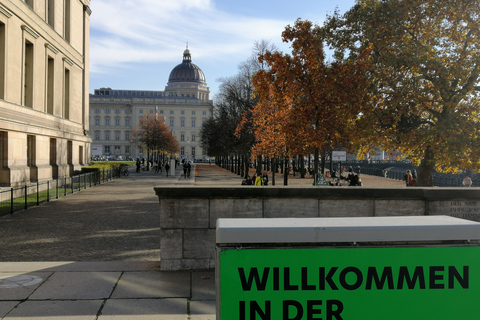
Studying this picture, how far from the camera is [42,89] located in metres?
32.9

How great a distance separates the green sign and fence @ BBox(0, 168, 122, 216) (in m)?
16.5

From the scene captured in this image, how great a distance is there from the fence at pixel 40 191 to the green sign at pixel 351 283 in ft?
54.2

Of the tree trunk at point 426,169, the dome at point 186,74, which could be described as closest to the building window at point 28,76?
the tree trunk at point 426,169

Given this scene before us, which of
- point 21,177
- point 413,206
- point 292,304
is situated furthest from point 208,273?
point 21,177

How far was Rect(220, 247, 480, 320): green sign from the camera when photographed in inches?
106

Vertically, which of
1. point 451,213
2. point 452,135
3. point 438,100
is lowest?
point 451,213

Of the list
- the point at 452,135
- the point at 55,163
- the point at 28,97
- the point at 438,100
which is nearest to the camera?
the point at 452,135

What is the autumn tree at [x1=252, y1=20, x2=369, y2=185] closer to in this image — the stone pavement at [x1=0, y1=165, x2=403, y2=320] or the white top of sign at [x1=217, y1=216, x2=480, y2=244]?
the stone pavement at [x1=0, y1=165, x2=403, y2=320]

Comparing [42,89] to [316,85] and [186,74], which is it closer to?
[316,85]

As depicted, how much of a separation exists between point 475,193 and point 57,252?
28.3 ft

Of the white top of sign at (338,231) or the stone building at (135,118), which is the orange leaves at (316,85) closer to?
the white top of sign at (338,231)

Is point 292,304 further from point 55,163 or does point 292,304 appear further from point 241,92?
point 241,92

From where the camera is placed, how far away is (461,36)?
667 inches

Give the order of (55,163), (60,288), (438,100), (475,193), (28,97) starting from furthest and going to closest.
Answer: (55,163), (28,97), (438,100), (475,193), (60,288)
